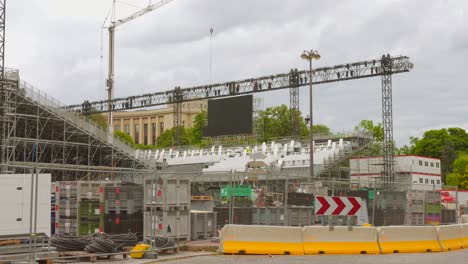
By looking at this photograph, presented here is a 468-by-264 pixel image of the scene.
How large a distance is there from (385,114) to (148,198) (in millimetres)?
41528

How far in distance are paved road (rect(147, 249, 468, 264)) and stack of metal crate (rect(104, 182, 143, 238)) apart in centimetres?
350

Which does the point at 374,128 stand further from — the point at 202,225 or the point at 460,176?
the point at 202,225

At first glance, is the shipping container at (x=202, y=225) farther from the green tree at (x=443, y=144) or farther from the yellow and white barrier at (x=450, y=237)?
the green tree at (x=443, y=144)

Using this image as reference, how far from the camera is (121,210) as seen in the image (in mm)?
19484

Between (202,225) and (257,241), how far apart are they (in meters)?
4.18

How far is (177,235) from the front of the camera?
19422mm

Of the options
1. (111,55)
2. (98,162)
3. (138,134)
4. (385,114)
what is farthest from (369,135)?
(138,134)

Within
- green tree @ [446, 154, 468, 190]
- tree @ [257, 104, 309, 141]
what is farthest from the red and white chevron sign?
tree @ [257, 104, 309, 141]

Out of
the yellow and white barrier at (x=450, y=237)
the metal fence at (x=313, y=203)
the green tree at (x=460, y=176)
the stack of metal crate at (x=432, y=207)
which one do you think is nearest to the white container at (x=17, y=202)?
the metal fence at (x=313, y=203)

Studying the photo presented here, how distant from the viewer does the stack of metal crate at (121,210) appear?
63.9 feet

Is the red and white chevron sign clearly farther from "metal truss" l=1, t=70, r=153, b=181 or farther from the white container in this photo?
"metal truss" l=1, t=70, r=153, b=181

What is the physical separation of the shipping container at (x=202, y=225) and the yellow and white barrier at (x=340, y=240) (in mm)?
4391

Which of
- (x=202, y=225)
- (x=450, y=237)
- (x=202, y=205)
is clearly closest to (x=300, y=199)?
(x=202, y=205)

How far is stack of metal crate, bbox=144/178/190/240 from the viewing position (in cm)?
1888
